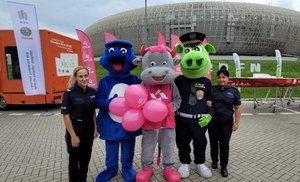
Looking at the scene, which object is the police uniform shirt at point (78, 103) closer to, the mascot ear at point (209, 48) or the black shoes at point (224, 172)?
the mascot ear at point (209, 48)

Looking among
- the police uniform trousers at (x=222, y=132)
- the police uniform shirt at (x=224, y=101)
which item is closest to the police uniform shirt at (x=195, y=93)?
the police uniform shirt at (x=224, y=101)

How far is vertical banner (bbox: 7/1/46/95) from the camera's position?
6.54 m

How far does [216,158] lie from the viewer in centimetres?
357

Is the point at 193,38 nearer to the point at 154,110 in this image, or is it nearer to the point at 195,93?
the point at 195,93

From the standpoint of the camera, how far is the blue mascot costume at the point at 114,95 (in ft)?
9.70

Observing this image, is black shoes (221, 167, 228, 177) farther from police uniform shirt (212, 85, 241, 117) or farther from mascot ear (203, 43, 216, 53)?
mascot ear (203, 43, 216, 53)

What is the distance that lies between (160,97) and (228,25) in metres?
43.8

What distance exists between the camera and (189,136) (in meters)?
3.28

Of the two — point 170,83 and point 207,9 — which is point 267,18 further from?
point 170,83

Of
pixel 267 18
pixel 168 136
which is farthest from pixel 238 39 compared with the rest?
pixel 168 136

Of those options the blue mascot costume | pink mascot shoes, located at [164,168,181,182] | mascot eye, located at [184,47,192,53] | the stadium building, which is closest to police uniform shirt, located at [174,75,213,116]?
mascot eye, located at [184,47,192,53]

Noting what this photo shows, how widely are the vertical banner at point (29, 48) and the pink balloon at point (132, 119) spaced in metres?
5.82

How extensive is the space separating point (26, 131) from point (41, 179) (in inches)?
132

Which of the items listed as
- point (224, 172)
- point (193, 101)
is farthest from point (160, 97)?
point (224, 172)
